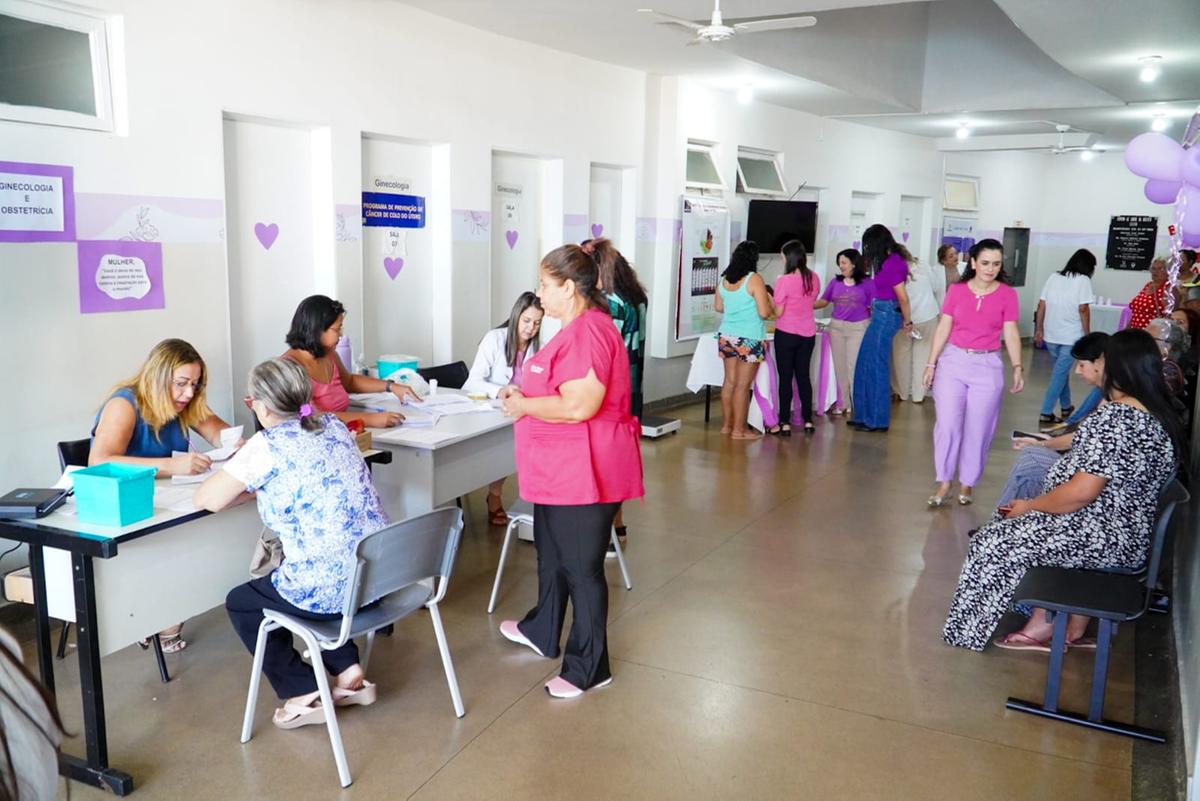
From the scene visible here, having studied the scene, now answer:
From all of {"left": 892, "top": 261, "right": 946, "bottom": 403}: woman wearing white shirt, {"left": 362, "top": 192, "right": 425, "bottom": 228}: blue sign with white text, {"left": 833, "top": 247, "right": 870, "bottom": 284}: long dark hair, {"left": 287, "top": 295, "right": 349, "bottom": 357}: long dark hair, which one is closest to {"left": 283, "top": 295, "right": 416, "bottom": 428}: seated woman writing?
{"left": 287, "top": 295, "right": 349, "bottom": 357}: long dark hair

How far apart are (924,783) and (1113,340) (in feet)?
5.71

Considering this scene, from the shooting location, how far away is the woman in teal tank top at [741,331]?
7.22m

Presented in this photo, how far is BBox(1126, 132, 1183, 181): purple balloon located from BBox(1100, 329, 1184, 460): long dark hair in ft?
2.43

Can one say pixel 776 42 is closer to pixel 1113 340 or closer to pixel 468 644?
pixel 1113 340

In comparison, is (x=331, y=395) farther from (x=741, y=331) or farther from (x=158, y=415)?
(x=741, y=331)

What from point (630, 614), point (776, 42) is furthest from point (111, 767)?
point (776, 42)

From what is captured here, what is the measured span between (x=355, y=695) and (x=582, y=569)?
2.82 feet

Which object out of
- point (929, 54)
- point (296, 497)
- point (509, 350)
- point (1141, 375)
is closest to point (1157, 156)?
point (1141, 375)

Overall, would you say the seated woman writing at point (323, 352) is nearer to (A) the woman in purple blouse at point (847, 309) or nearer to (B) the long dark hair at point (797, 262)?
(B) the long dark hair at point (797, 262)

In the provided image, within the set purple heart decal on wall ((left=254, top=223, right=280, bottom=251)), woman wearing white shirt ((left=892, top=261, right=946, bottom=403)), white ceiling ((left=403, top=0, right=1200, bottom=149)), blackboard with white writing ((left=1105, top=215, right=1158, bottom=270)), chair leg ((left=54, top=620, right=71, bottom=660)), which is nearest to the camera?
chair leg ((left=54, top=620, right=71, bottom=660))

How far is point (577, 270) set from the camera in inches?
124

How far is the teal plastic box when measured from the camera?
2.66m

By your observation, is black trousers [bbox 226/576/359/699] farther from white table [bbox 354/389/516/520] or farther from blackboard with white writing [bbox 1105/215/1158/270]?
blackboard with white writing [bbox 1105/215/1158/270]

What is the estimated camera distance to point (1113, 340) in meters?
3.46
